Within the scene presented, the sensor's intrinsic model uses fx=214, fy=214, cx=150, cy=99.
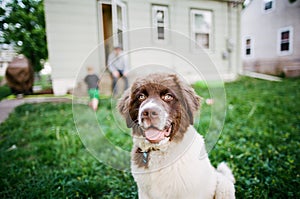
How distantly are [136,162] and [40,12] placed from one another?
122 centimetres

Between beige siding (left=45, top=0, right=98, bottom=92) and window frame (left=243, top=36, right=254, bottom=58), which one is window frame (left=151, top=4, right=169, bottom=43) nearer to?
beige siding (left=45, top=0, right=98, bottom=92)

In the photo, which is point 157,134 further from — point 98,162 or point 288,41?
point 288,41

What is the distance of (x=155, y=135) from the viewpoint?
97cm

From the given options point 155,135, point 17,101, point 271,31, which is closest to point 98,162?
point 17,101

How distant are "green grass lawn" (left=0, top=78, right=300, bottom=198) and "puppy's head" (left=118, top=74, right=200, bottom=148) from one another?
16cm

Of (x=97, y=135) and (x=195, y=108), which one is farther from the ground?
(x=195, y=108)

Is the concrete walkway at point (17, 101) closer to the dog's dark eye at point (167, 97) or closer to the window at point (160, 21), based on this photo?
the window at point (160, 21)

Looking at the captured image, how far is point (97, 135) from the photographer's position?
5.80ft

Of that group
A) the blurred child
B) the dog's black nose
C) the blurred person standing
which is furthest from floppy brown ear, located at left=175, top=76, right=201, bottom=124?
the blurred child

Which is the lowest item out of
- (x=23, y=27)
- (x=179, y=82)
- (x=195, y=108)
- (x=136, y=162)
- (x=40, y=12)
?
(x=136, y=162)

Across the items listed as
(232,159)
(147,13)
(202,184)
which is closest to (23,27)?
(147,13)

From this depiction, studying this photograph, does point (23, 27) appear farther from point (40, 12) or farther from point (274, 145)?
point (274, 145)

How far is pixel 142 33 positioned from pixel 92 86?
1.74 feet

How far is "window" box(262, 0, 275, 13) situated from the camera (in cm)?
195
